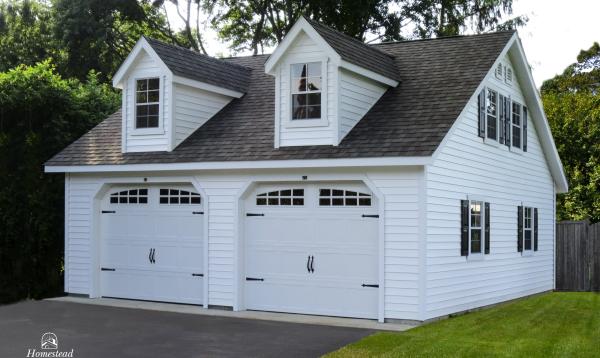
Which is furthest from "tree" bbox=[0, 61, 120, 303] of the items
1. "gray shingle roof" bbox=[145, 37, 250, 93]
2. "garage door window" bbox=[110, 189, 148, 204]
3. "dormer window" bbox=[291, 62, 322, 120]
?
"dormer window" bbox=[291, 62, 322, 120]

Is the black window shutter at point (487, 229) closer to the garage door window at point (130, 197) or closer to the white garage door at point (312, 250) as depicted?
the white garage door at point (312, 250)

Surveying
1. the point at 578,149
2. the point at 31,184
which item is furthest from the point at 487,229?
the point at 578,149

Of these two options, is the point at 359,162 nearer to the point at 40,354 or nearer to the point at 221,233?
the point at 221,233

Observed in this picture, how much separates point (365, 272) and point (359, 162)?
1.89 metres

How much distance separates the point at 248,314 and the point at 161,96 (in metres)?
4.60

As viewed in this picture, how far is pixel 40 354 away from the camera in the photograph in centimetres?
1077

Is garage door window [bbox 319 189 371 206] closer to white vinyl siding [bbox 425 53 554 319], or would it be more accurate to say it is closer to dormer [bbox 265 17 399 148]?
dormer [bbox 265 17 399 148]

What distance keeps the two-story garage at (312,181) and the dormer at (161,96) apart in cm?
3

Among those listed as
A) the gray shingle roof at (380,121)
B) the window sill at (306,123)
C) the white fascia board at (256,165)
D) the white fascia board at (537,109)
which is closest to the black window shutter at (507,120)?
the white fascia board at (537,109)

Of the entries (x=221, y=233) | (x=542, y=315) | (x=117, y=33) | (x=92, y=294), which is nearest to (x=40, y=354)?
(x=221, y=233)

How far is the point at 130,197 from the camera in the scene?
1709cm

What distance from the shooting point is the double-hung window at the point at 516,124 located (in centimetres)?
1836

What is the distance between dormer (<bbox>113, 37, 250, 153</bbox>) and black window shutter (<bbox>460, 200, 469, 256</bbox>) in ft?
17.8

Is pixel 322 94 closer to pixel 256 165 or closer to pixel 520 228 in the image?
pixel 256 165
